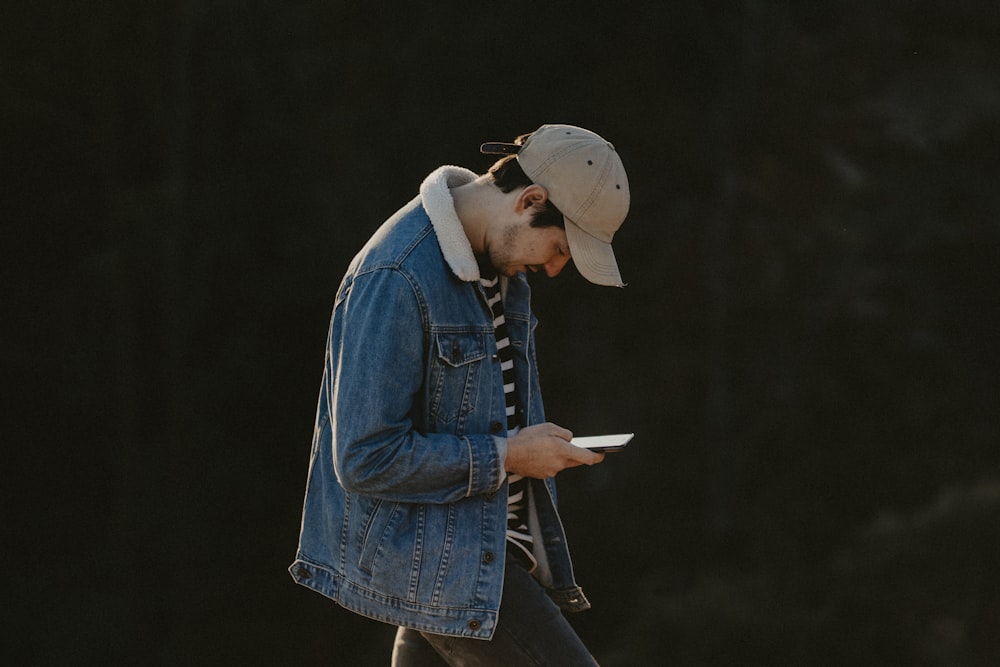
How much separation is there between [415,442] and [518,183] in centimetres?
47

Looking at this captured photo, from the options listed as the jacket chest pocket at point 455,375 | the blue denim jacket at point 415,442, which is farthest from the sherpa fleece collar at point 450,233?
the jacket chest pocket at point 455,375

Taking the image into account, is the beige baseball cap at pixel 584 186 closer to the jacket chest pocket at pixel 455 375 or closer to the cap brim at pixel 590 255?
the cap brim at pixel 590 255

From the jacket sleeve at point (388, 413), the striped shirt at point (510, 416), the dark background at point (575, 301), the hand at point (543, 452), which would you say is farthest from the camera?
the dark background at point (575, 301)

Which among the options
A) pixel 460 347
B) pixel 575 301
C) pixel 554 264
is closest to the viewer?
pixel 460 347

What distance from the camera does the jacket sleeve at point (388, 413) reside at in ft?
6.53

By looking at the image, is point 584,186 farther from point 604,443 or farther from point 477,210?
point 604,443

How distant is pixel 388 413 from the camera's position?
6.56ft

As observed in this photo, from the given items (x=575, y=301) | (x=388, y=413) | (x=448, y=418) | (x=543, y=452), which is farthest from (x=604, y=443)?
(x=575, y=301)

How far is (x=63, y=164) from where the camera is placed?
6.37 metres

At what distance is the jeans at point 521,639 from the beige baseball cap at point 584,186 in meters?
0.55

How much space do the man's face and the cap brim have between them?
0.02m

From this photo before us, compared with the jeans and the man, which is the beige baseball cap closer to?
the man

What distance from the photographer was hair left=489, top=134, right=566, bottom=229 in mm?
2135

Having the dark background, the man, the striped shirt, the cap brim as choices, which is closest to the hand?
the man
